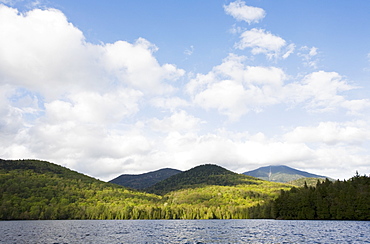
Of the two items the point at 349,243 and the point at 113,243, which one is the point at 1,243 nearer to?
the point at 113,243

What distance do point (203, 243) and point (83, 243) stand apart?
32.9 metres

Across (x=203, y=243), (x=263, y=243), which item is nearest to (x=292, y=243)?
(x=263, y=243)

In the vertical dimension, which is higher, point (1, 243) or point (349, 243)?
point (349, 243)

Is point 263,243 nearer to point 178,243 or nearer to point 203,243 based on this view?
point 203,243

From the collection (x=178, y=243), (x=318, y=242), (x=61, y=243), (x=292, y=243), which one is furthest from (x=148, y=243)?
(x=318, y=242)

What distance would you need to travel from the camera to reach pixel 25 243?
273ft

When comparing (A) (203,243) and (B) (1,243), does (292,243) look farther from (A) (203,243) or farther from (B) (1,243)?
(B) (1,243)

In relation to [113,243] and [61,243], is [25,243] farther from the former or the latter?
[113,243]

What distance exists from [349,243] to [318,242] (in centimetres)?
754

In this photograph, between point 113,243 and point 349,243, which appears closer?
point 349,243

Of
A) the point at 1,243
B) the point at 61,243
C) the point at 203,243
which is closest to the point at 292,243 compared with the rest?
the point at 203,243

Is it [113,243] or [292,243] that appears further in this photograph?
[113,243]

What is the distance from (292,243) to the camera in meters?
81.1

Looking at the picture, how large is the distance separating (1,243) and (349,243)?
92620mm
